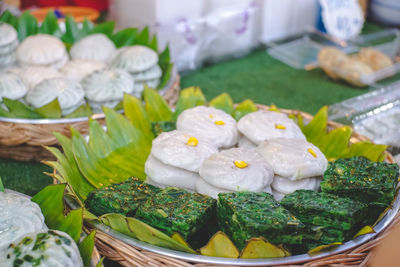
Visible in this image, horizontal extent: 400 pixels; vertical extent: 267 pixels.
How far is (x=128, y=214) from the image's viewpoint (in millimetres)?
1507

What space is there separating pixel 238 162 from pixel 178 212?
0.30 meters

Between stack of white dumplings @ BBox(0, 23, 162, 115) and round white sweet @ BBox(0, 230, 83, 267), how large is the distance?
3.61 ft

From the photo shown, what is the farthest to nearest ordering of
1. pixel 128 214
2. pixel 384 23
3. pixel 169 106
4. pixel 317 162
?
1. pixel 384 23
2. pixel 169 106
3. pixel 317 162
4. pixel 128 214

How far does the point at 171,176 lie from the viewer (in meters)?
1.70

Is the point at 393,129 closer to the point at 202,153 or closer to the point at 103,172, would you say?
the point at 202,153

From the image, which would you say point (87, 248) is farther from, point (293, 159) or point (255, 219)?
point (293, 159)

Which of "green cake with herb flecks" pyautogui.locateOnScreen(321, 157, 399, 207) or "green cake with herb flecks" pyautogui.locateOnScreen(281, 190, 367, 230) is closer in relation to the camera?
"green cake with herb flecks" pyautogui.locateOnScreen(281, 190, 367, 230)

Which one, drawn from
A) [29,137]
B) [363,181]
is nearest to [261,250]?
[363,181]

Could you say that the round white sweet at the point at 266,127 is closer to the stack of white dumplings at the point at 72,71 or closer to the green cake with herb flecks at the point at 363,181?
the green cake with herb flecks at the point at 363,181

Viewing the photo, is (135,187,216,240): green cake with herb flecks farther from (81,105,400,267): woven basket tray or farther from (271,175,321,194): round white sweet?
(271,175,321,194): round white sweet

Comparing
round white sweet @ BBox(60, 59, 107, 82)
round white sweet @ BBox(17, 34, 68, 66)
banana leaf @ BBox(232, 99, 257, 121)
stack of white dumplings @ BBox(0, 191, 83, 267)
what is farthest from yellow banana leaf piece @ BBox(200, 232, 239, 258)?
round white sweet @ BBox(17, 34, 68, 66)

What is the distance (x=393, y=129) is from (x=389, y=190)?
0.82 meters

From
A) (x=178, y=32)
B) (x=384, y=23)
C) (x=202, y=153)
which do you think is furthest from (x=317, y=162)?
(x=384, y=23)

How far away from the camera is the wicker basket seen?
2113 mm
